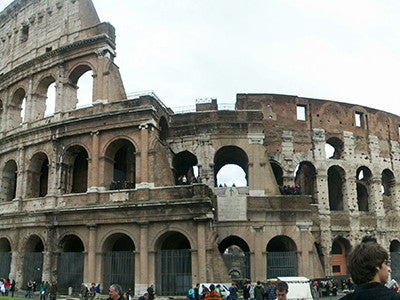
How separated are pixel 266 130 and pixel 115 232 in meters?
10.2

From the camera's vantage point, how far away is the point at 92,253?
1891 centimetres

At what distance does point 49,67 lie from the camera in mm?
22906

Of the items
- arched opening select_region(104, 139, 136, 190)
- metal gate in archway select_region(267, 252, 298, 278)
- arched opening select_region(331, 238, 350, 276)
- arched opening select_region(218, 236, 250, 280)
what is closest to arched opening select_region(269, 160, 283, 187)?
arched opening select_region(218, 236, 250, 280)

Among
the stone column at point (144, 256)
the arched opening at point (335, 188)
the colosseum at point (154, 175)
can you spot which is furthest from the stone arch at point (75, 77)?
the arched opening at point (335, 188)

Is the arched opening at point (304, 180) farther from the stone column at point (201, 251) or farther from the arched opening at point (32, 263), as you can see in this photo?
the arched opening at point (32, 263)

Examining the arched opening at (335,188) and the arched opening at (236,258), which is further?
the arched opening at (335,188)

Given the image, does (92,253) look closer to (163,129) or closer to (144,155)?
(144,155)

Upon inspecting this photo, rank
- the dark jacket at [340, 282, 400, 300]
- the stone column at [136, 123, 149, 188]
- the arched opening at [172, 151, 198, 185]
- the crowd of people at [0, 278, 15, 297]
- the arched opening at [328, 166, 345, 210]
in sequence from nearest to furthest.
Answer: the dark jacket at [340, 282, 400, 300] < the crowd of people at [0, 278, 15, 297] < the stone column at [136, 123, 149, 188] < the arched opening at [172, 151, 198, 185] < the arched opening at [328, 166, 345, 210]

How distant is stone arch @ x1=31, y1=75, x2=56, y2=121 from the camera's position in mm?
23234

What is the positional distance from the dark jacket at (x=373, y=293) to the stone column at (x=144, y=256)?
16.4 m

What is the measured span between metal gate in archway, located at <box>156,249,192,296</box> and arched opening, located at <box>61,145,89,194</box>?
20.4 ft

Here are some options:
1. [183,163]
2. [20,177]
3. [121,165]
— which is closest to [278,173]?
[183,163]

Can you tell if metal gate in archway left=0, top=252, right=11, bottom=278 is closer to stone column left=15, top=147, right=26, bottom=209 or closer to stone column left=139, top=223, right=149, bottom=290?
stone column left=15, top=147, right=26, bottom=209

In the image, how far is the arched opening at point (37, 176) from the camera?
22.1 m
